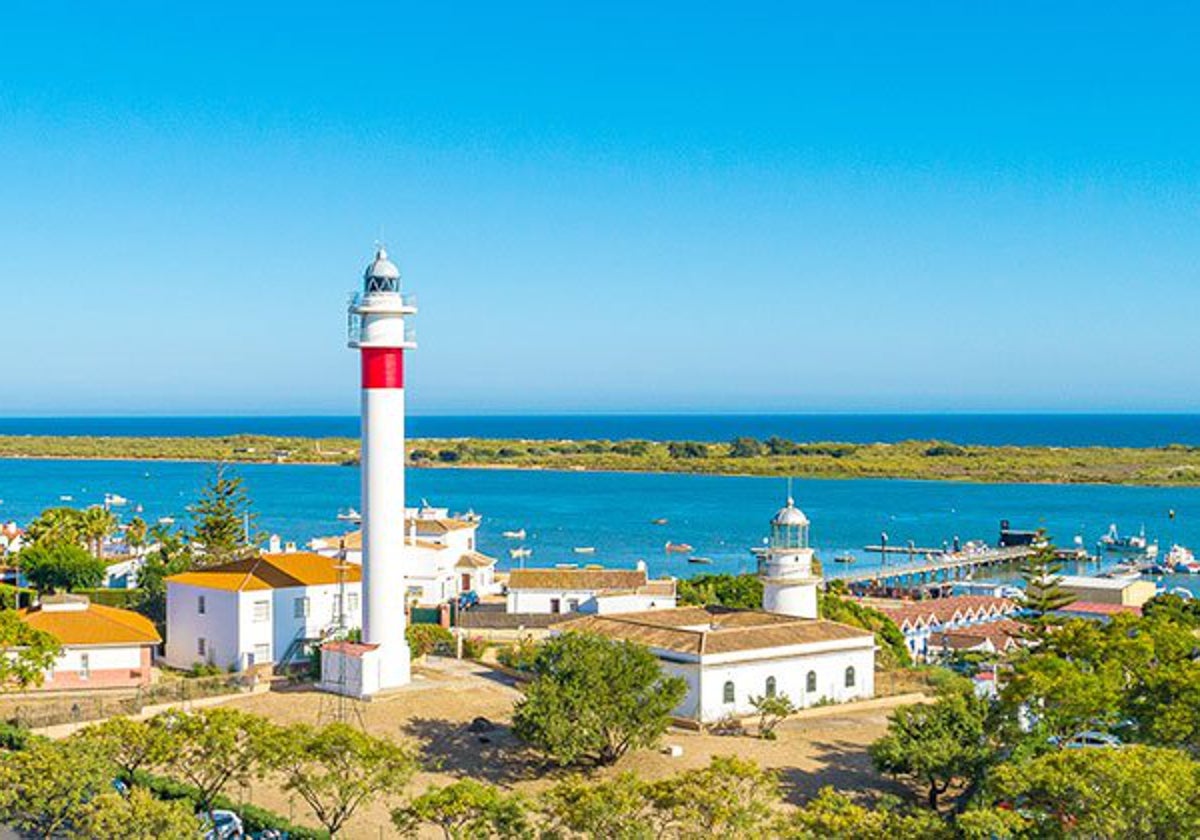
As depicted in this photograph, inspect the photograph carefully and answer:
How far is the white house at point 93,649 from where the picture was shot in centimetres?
3328

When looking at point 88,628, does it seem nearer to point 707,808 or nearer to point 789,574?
point 789,574

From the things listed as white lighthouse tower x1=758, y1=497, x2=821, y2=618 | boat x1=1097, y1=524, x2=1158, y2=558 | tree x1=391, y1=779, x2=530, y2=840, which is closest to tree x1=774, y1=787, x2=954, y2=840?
tree x1=391, y1=779, x2=530, y2=840

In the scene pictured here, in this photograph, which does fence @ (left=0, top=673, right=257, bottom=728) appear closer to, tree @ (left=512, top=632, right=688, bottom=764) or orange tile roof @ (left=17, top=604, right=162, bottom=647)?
orange tile roof @ (left=17, top=604, right=162, bottom=647)

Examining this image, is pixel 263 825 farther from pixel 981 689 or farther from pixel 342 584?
pixel 981 689

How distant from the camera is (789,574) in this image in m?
37.3

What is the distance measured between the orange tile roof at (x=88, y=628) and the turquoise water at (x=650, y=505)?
136ft

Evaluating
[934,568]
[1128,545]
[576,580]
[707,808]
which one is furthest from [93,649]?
[1128,545]

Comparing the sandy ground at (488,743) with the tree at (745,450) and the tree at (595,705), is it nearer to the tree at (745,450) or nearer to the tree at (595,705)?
the tree at (595,705)

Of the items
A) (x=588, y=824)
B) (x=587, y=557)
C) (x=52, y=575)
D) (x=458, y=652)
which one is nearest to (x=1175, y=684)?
(x=588, y=824)

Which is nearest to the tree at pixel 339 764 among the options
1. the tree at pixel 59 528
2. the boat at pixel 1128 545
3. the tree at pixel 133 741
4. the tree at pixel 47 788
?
the tree at pixel 133 741

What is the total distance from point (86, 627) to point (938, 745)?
2277 centimetres

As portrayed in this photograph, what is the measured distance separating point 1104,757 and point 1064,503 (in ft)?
370

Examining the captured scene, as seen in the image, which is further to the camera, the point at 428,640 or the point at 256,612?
A: the point at 428,640

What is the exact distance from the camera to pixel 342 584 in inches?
1419
